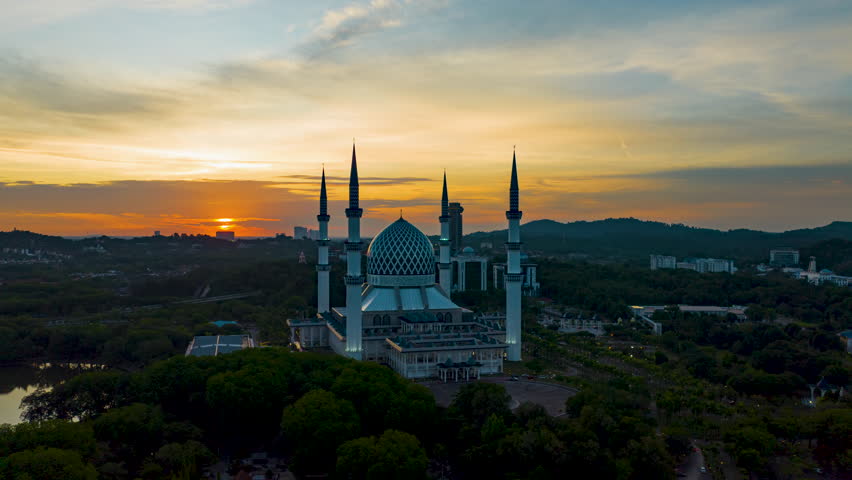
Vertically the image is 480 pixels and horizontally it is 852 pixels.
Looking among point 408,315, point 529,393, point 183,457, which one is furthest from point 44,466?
point 408,315

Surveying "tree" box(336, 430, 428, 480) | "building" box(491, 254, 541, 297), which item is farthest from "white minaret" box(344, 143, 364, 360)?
"building" box(491, 254, 541, 297)

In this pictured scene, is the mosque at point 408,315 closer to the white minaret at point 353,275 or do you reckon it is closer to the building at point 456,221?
the white minaret at point 353,275

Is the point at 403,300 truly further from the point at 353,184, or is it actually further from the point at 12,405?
the point at 12,405

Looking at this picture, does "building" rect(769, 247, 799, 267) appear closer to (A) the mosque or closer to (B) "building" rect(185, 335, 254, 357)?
(A) the mosque

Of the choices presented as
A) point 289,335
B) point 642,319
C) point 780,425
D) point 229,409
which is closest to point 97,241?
point 289,335

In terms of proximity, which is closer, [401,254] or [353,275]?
[353,275]

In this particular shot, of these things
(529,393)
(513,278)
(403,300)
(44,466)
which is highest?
(513,278)
